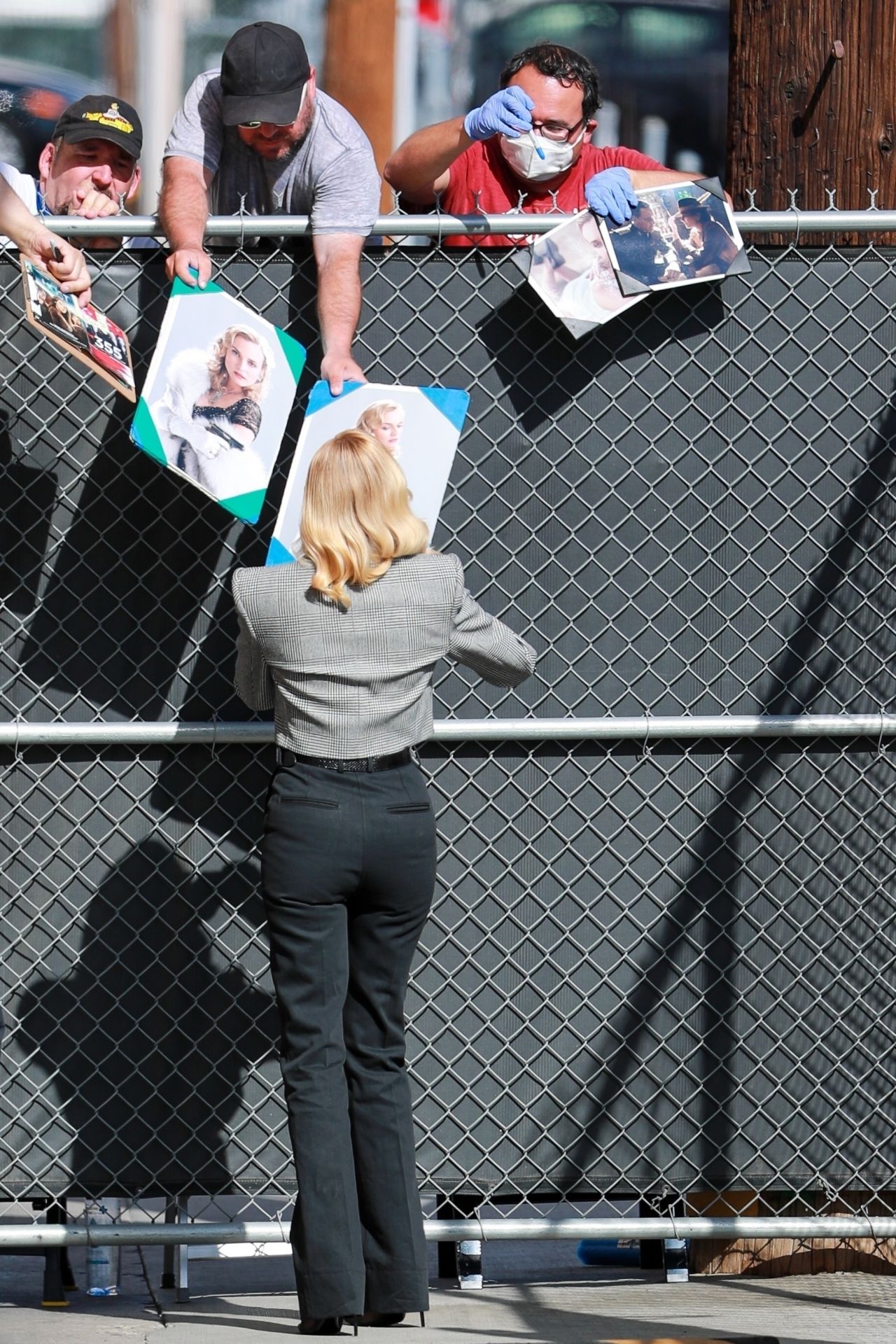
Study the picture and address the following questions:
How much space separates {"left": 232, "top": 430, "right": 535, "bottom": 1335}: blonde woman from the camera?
125 inches

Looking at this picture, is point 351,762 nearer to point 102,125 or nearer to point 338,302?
point 338,302

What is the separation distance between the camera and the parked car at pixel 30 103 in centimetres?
819

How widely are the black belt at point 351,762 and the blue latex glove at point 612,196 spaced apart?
1.46 metres

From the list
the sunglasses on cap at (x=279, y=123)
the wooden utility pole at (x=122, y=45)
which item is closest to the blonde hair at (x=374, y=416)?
the sunglasses on cap at (x=279, y=123)

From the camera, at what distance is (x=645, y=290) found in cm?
369

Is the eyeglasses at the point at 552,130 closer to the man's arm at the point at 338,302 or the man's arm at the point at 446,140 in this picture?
the man's arm at the point at 446,140

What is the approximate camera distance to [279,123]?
3.65m

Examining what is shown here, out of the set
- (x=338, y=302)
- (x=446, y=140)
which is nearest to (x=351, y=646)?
(x=338, y=302)

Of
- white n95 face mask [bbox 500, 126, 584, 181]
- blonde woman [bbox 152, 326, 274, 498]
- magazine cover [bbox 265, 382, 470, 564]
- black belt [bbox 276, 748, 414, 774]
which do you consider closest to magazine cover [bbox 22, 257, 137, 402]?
blonde woman [bbox 152, 326, 274, 498]

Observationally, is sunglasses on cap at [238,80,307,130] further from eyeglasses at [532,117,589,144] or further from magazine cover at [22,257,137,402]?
eyeglasses at [532,117,589,144]

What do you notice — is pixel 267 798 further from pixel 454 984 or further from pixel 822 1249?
pixel 822 1249

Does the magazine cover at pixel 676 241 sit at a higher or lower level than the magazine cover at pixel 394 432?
higher

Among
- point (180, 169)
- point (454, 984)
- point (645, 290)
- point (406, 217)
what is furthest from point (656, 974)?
point (180, 169)

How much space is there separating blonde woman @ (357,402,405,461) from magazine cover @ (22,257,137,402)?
55cm
